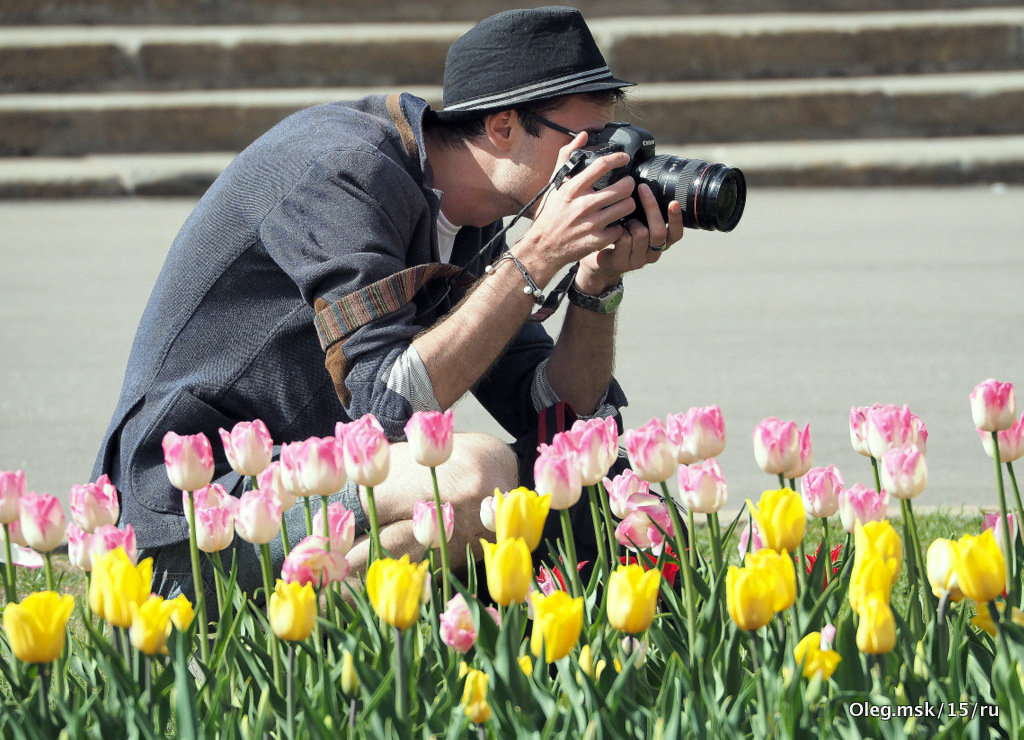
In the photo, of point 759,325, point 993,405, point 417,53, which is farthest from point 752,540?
point 417,53

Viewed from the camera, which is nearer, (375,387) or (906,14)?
(375,387)

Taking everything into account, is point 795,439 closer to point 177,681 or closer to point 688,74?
point 177,681

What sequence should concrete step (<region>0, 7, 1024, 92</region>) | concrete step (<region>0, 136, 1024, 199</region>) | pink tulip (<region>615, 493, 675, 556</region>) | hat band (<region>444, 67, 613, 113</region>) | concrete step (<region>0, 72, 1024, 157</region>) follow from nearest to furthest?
pink tulip (<region>615, 493, 675, 556</region>) → hat band (<region>444, 67, 613, 113</region>) → concrete step (<region>0, 136, 1024, 199</region>) → concrete step (<region>0, 72, 1024, 157</region>) → concrete step (<region>0, 7, 1024, 92</region>)

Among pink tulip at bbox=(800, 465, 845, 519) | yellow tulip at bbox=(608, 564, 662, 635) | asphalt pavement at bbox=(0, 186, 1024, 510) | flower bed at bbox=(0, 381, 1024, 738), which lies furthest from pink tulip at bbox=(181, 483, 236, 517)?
asphalt pavement at bbox=(0, 186, 1024, 510)

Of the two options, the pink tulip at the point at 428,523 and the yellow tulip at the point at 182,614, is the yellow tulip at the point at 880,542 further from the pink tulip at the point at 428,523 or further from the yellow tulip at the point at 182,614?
the yellow tulip at the point at 182,614

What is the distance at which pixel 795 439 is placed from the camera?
5.27ft

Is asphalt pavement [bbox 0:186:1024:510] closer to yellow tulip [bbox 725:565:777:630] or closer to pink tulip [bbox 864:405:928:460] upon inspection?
pink tulip [bbox 864:405:928:460]

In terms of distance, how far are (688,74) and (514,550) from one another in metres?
10.1

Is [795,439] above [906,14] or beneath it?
beneath

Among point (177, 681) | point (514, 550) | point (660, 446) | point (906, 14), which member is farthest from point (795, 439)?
point (906, 14)

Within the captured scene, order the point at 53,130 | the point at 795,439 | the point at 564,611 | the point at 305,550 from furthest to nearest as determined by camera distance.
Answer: the point at 53,130 < the point at 795,439 < the point at 305,550 < the point at 564,611

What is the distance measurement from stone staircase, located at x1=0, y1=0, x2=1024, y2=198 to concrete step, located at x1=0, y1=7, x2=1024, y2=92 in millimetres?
15

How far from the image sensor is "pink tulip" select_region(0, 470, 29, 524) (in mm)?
1560

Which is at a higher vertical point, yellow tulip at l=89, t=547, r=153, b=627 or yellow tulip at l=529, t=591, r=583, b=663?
yellow tulip at l=89, t=547, r=153, b=627
